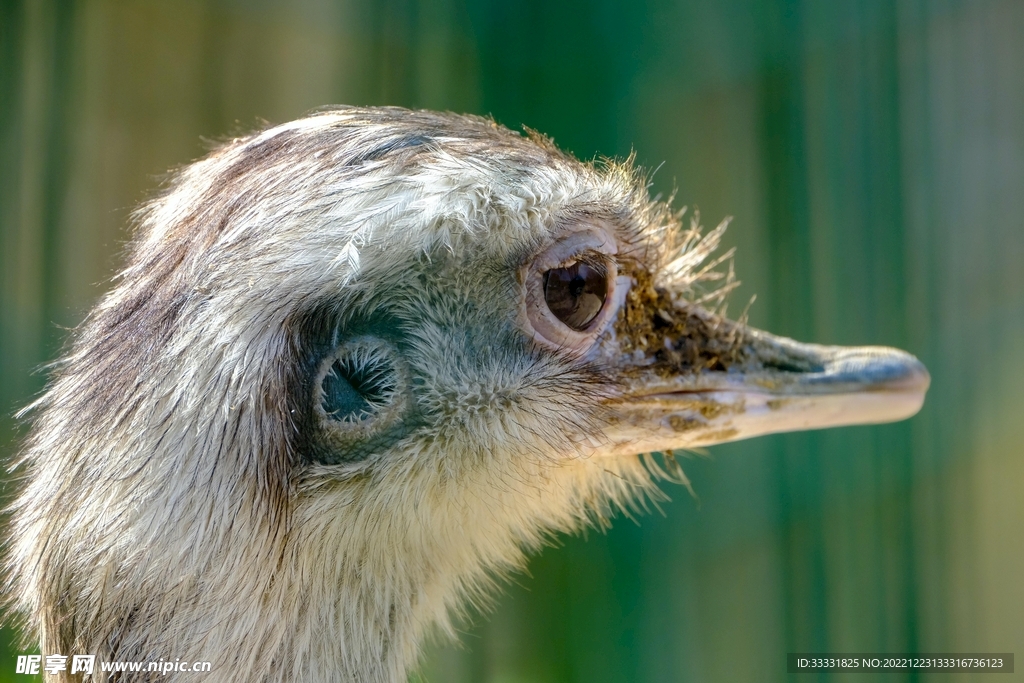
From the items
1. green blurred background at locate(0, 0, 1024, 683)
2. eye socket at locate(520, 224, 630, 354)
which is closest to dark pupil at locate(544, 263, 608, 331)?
eye socket at locate(520, 224, 630, 354)

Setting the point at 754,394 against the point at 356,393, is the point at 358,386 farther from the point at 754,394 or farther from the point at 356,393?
the point at 754,394

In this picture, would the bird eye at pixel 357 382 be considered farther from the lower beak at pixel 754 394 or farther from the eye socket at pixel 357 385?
the lower beak at pixel 754 394

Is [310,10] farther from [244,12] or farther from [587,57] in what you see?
[587,57]

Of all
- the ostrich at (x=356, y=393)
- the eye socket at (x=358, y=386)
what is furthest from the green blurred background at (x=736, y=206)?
the eye socket at (x=358, y=386)

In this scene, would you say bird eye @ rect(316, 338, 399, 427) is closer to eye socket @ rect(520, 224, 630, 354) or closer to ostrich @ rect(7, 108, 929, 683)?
ostrich @ rect(7, 108, 929, 683)

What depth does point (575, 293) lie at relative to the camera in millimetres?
1231

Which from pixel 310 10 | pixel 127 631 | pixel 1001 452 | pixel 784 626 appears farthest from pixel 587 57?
pixel 127 631

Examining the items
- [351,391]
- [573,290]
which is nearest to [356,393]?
[351,391]

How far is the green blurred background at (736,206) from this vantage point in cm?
233

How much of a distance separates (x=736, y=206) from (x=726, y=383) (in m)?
1.85

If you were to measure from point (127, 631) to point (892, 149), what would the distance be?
2.34 metres

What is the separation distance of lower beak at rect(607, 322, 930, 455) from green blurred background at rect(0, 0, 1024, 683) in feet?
3.47

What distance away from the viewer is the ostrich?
1.01 metres

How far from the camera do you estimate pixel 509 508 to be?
1284mm
